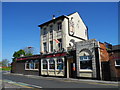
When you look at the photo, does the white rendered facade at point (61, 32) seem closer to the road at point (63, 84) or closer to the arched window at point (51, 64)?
the arched window at point (51, 64)

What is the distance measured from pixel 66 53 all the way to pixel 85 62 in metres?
3.76

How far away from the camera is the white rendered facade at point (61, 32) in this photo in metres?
24.2

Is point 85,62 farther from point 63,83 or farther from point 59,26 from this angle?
point 59,26

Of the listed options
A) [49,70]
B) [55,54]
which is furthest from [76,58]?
[49,70]

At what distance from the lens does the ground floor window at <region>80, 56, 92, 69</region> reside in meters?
18.3

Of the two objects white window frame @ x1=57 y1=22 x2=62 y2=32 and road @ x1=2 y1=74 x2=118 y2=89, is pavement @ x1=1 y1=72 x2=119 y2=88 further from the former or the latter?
white window frame @ x1=57 y1=22 x2=62 y2=32

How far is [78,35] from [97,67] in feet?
35.5

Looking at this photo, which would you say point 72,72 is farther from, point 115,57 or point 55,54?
point 115,57

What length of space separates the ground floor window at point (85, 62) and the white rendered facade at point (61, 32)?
4892mm

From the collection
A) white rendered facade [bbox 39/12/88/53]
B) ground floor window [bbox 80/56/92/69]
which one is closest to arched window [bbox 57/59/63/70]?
white rendered facade [bbox 39/12/88/53]

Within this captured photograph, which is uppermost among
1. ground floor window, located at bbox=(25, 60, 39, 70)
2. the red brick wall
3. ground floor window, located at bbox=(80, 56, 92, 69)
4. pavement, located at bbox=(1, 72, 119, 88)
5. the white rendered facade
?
the white rendered facade

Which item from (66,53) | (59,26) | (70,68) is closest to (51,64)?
(70,68)

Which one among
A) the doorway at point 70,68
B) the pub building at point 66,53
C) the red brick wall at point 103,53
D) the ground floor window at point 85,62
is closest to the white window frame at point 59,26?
the pub building at point 66,53

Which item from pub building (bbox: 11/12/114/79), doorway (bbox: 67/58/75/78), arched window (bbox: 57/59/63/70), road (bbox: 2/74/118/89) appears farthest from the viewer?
arched window (bbox: 57/59/63/70)
